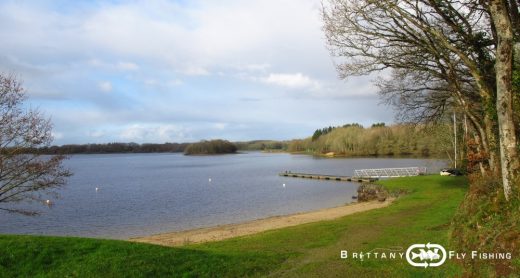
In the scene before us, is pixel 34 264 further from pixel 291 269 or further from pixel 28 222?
pixel 28 222

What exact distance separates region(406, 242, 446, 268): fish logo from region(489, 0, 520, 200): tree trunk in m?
1.87

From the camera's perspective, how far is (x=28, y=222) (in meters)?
32.1

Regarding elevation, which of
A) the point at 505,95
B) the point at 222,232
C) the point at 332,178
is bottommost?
the point at 222,232

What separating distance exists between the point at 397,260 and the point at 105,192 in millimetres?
50251

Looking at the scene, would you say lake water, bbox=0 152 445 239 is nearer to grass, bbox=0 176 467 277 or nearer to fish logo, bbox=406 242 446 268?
grass, bbox=0 176 467 277

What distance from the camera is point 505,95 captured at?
29.5 ft

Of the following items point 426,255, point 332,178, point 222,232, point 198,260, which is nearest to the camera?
point 426,255

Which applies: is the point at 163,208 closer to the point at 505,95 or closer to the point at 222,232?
the point at 222,232

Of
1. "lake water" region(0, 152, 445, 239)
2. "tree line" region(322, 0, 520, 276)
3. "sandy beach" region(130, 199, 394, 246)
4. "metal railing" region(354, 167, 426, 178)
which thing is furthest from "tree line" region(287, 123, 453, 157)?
"tree line" region(322, 0, 520, 276)

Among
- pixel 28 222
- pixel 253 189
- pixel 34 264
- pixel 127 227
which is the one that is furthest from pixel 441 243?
pixel 253 189

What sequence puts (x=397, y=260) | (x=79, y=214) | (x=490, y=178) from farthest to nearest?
(x=79, y=214), (x=490, y=178), (x=397, y=260)

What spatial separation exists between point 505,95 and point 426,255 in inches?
150

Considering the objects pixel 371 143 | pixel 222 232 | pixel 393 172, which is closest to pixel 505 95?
pixel 222 232

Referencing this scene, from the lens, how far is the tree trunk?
8.86 metres
